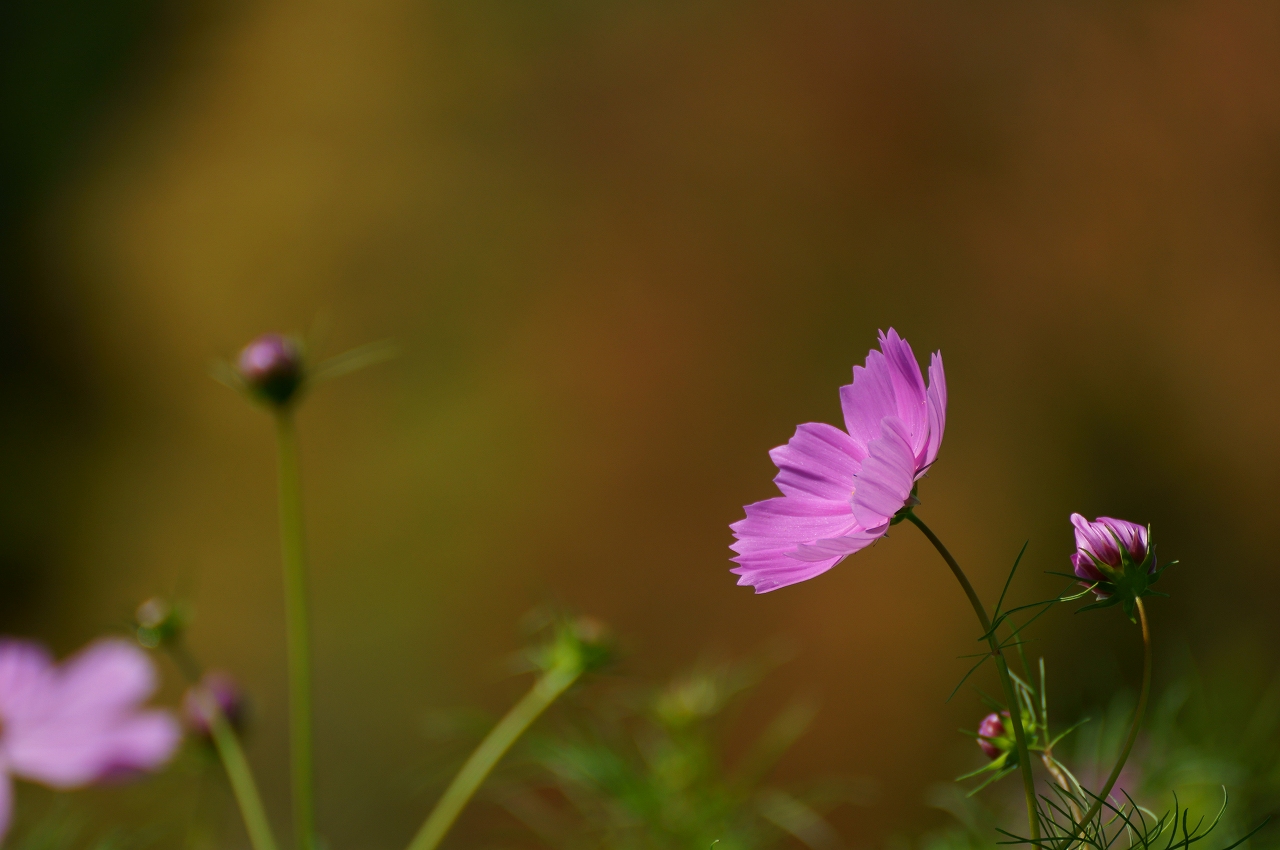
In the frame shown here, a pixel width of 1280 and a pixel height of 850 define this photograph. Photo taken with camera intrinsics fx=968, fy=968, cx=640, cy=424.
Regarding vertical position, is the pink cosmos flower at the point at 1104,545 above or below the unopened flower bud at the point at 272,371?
below

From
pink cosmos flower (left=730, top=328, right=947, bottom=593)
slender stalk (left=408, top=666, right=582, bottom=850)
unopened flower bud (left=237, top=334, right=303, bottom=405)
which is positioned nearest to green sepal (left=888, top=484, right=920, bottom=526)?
pink cosmos flower (left=730, top=328, right=947, bottom=593)

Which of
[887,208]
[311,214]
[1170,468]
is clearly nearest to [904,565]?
[1170,468]

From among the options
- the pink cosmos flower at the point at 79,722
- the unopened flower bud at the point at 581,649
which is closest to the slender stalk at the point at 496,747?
the unopened flower bud at the point at 581,649

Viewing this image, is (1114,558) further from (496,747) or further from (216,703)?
(216,703)

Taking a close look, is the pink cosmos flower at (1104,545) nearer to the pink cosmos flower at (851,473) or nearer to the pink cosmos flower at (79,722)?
the pink cosmos flower at (851,473)

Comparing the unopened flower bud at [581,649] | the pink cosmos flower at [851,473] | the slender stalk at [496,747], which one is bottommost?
the slender stalk at [496,747]

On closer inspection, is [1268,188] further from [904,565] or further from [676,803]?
[676,803]
